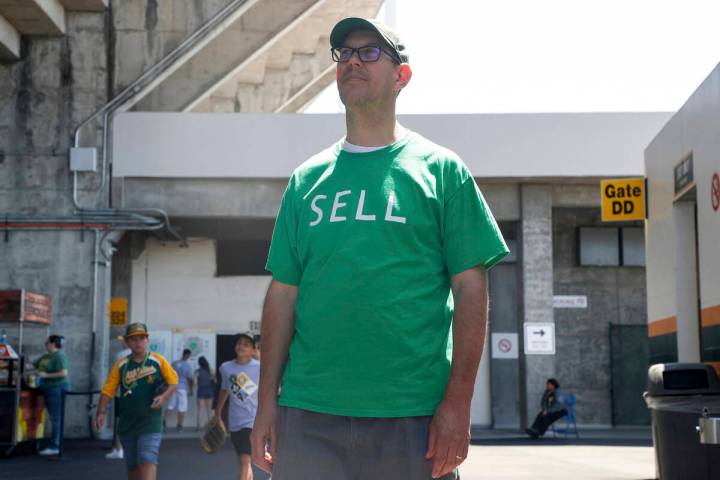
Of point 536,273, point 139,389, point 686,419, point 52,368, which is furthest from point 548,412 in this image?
point 686,419

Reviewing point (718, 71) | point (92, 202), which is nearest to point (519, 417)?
point (92, 202)

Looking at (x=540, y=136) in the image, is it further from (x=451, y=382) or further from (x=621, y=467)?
(x=451, y=382)

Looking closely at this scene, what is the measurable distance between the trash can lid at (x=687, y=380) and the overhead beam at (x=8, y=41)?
16651mm

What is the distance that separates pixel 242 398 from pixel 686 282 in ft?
19.7

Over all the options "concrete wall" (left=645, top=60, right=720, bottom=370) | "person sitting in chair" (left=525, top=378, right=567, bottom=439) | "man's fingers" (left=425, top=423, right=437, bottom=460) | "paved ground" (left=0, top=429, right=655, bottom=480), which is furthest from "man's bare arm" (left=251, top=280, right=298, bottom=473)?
"person sitting in chair" (left=525, top=378, right=567, bottom=439)

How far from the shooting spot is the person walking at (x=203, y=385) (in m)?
25.8

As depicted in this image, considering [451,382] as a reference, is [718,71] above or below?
above

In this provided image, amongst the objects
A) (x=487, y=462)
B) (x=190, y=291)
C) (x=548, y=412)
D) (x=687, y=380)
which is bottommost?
(x=487, y=462)

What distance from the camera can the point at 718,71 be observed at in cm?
1091

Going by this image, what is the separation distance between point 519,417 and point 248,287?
24.3 ft

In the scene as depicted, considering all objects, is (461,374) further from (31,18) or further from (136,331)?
(31,18)

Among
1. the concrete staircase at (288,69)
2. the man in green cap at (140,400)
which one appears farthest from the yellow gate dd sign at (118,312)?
the man in green cap at (140,400)

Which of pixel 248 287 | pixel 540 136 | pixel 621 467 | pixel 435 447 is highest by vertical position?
pixel 540 136

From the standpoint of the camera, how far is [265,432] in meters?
2.95
